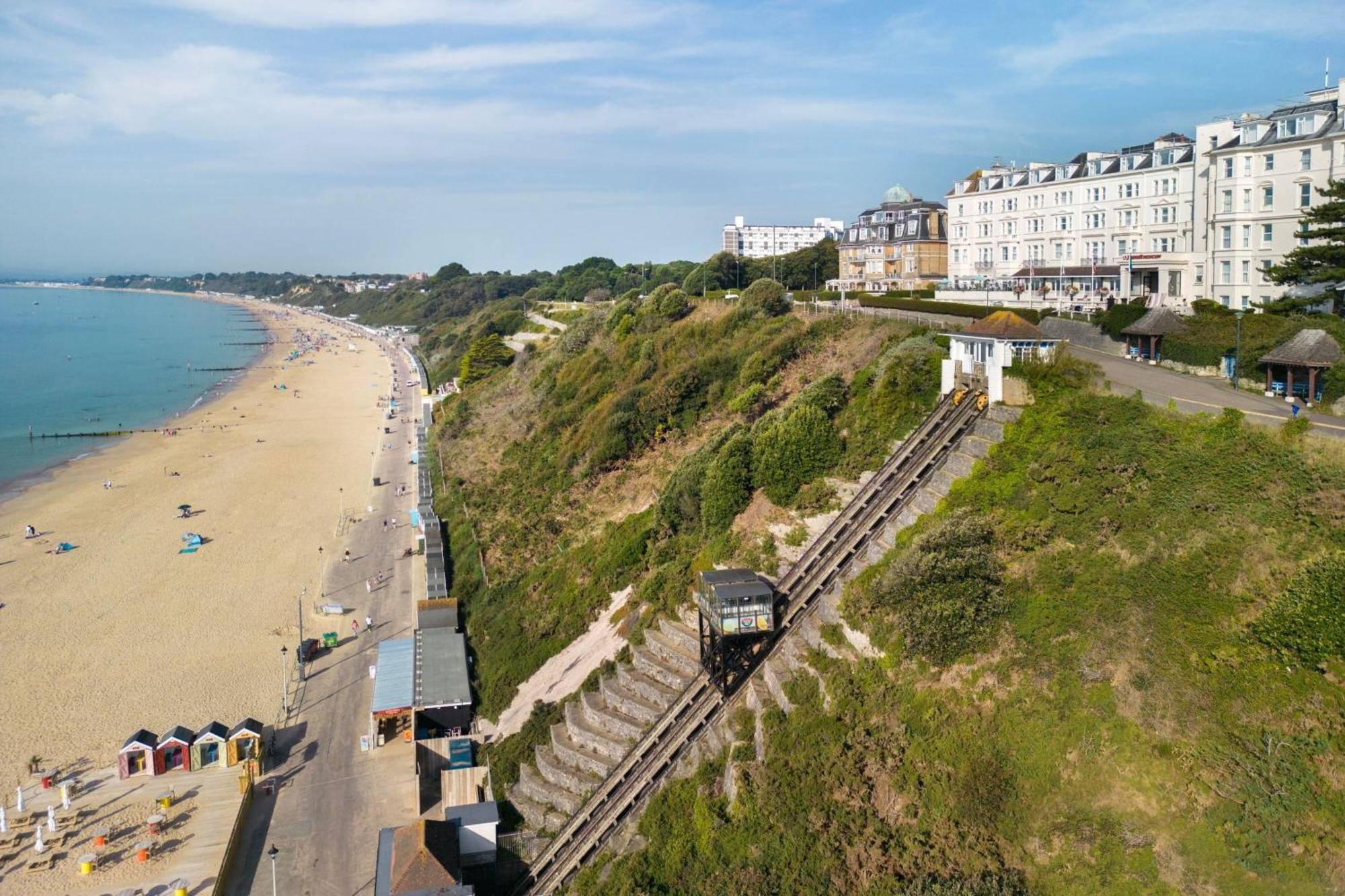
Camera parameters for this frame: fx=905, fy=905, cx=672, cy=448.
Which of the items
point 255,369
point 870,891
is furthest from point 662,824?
point 255,369

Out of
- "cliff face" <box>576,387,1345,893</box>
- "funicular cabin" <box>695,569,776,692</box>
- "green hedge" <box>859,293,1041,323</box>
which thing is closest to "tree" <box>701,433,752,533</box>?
"funicular cabin" <box>695,569,776,692</box>

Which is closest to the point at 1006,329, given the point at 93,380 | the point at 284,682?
the point at 284,682

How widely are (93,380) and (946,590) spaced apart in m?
121

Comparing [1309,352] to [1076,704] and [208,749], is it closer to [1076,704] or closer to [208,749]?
[1076,704]

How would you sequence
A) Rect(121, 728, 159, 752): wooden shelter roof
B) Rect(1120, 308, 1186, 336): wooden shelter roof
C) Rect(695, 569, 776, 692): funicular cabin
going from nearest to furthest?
Rect(695, 569, 776, 692): funicular cabin < Rect(121, 728, 159, 752): wooden shelter roof < Rect(1120, 308, 1186, 336): wooden shelter roof

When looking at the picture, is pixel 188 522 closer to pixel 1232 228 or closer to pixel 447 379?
pixel 447 379

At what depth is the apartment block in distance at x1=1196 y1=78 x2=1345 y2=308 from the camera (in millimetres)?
31203

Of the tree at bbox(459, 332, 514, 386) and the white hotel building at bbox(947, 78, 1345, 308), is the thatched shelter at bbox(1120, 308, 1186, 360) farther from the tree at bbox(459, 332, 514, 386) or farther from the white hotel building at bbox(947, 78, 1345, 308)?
the tree at bbox(459, 332, 514, 386)

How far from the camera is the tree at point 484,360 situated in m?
74.5

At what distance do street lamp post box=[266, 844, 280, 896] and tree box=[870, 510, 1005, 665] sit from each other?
48.2 feet

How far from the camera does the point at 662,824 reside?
17.2 meters

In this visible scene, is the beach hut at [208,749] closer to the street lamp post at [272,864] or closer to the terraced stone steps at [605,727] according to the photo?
the street lamp post at [272,864]

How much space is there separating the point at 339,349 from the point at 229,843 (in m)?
126

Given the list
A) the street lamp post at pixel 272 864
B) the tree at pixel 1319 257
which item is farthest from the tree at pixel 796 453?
the tree at pixel 1319 257
